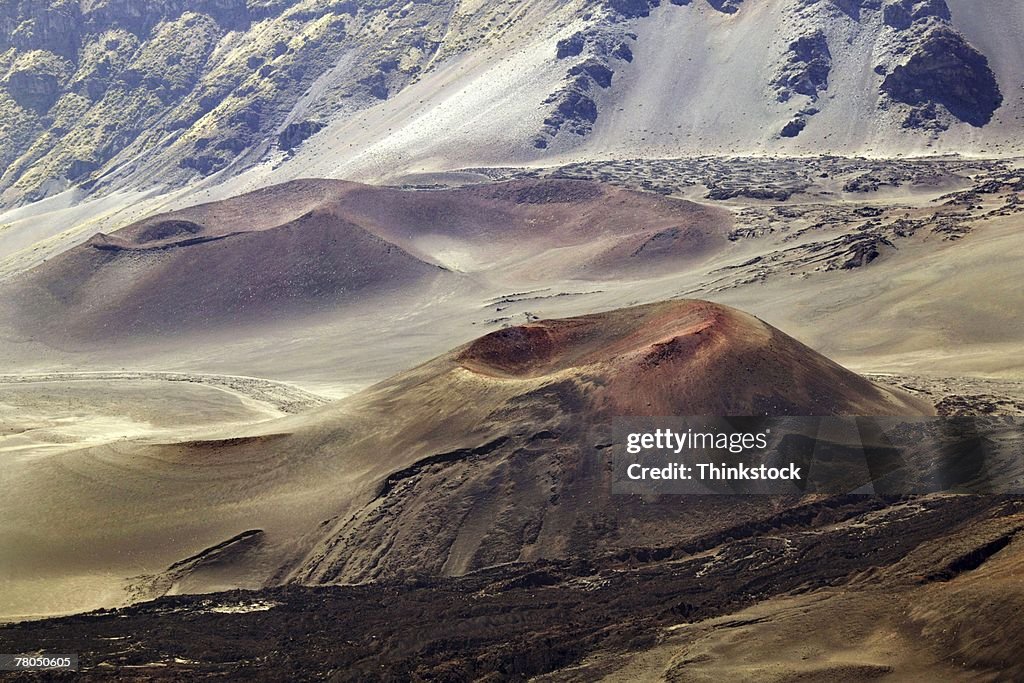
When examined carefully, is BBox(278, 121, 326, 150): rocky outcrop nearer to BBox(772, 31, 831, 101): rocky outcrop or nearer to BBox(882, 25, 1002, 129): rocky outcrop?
BBox(772, 31, 831, 101): rocky outcrop

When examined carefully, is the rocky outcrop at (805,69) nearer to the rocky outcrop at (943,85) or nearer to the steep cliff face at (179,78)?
the rocky outcrop at (943,85)

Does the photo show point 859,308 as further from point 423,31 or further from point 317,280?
point 423,31

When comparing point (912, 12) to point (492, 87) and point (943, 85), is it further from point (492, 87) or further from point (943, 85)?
point (492, 87)

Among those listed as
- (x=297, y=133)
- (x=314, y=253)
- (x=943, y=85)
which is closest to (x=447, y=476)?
(x=314, y=253)

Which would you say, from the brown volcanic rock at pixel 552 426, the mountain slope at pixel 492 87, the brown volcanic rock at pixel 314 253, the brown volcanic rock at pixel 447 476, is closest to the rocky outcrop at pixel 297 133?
the mountain slope at pixel 492 87

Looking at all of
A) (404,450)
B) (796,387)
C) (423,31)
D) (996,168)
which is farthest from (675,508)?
(423,31)

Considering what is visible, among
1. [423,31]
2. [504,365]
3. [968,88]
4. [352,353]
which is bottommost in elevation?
[352,353]
